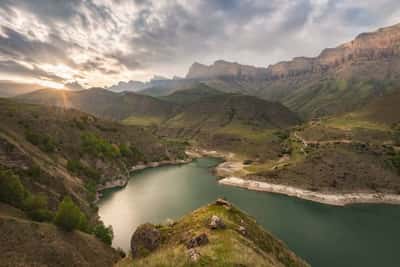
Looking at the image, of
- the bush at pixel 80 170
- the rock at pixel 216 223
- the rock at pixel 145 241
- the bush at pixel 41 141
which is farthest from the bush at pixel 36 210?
the bush at pixel 41 141

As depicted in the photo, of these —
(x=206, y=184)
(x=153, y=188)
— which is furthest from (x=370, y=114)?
(x=153, y=188)

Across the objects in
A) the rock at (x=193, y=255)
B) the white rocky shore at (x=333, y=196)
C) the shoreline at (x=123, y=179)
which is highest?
the rock at (x=193, y=255)

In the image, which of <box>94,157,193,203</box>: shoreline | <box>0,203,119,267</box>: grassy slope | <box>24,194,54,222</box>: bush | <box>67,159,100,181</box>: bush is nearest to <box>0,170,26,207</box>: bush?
<box>24,194,54,222</box>: bush

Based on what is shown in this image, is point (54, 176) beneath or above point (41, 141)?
beneath

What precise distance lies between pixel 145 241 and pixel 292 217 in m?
57.1

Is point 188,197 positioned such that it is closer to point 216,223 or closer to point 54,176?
point 54,176

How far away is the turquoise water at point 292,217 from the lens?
52594mm

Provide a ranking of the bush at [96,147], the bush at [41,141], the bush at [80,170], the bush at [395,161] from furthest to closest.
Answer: the bush at [395,161], the bush at [96,147], the bush at [80,170], the bush at [41,141]

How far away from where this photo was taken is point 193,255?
21.8m

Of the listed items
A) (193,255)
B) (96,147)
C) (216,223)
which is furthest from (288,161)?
(193,255)

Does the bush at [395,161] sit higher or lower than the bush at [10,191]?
lower

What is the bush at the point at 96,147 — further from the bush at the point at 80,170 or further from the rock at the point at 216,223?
the rock at the point at 216,223

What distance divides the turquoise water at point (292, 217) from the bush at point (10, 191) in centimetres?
2103

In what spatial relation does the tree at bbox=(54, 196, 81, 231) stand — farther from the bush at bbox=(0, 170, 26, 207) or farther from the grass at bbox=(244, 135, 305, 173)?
the grass at bbox=(244, 135, 305, 173)
